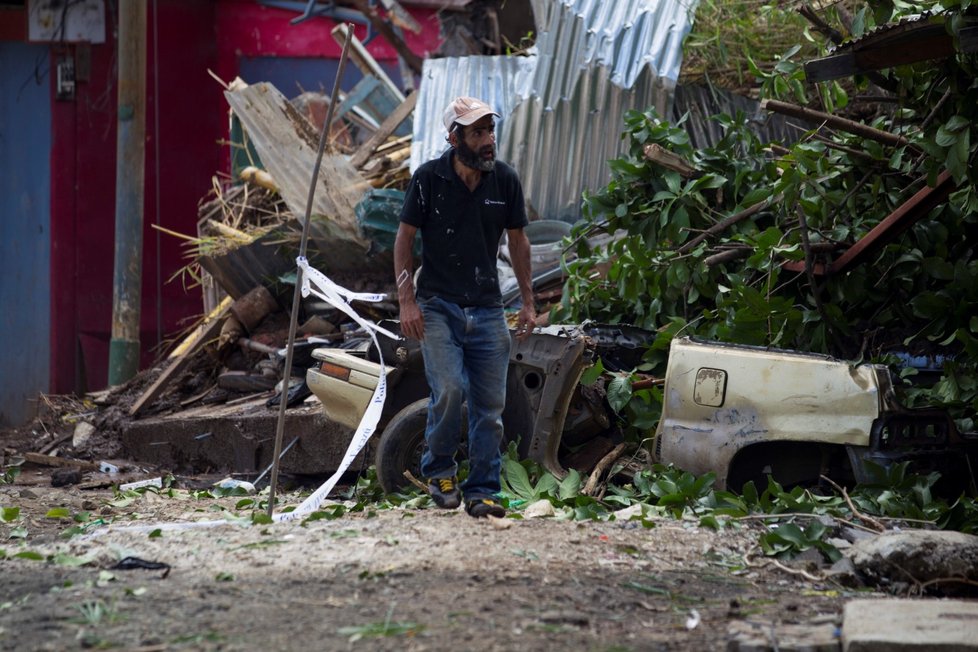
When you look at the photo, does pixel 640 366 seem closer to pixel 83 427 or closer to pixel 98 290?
pixel 83 427

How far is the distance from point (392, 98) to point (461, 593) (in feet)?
31.3

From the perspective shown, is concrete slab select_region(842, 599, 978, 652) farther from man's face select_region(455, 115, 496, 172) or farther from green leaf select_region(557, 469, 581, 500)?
man's face select_region(455, 115, 496, 172)

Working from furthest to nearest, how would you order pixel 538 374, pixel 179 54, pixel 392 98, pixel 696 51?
pixel 179 54 < pixel 392 98 < pixel 696 51 < pixel 538 374

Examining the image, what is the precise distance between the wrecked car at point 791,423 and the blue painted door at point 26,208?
30.2ft

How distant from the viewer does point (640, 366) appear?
789 centimetres

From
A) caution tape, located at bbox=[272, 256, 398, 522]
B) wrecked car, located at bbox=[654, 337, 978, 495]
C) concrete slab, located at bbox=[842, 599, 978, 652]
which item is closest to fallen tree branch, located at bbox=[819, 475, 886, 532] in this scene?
wrecked car, located at bbox=[654, 337, 978, 495]

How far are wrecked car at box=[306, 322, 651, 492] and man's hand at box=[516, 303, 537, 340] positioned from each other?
33cm

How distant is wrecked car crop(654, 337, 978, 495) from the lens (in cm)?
642

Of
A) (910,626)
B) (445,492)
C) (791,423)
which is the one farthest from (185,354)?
(910,626)

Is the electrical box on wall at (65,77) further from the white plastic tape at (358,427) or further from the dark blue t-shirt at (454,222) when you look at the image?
the dark blue t-shirt at (454,222)

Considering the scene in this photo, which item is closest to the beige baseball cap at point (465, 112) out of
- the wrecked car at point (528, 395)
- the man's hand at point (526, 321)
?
the man's hand at point (526, 321)

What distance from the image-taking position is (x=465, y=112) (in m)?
6.26

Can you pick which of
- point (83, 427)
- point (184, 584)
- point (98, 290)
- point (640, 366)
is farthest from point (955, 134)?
point (98, 290)

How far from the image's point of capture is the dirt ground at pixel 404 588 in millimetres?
4238
